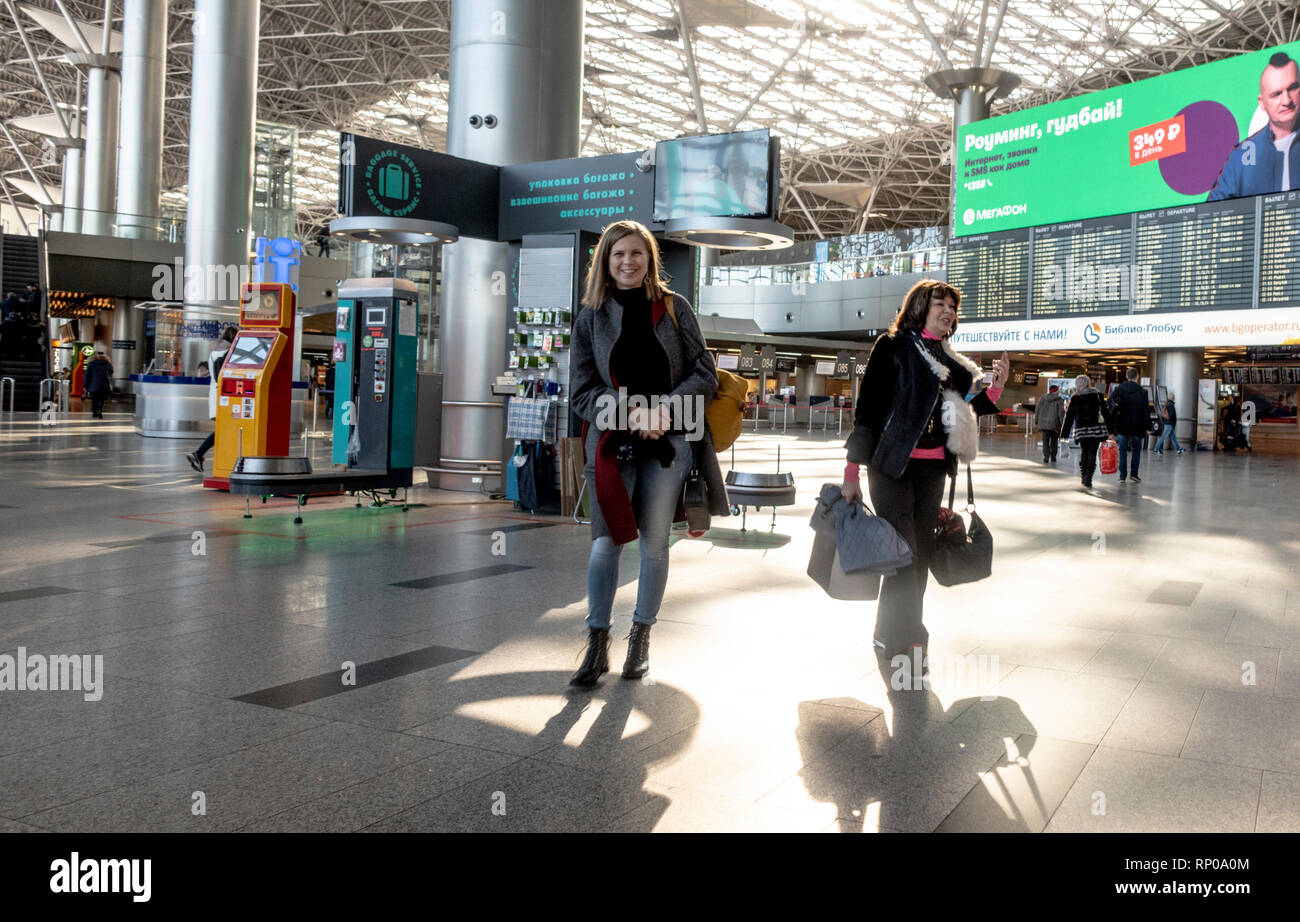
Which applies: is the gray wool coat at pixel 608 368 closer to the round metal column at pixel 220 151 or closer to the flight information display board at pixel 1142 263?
the flight information display board at pixel 1142 263

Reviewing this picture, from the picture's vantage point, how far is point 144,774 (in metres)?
2.98

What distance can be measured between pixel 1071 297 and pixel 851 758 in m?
20.2

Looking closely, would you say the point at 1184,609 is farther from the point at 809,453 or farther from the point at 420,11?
the point at 420,11

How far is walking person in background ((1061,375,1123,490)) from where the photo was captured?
14148 millimetres

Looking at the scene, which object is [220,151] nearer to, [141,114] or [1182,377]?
[141,114]

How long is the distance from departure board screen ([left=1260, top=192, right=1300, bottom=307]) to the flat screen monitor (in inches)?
519

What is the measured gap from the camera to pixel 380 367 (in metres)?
10.8

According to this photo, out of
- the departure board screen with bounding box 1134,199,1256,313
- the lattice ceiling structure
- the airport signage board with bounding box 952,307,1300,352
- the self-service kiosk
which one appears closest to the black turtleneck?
the self-service kiosk

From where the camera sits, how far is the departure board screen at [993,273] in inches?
881

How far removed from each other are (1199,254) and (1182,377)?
5.66 metres

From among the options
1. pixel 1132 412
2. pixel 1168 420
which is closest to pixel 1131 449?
pixel 1132 412

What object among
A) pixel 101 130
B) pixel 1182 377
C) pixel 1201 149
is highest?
pixel 101 130

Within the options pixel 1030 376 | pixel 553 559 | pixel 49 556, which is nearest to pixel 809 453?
pixel 553 559
